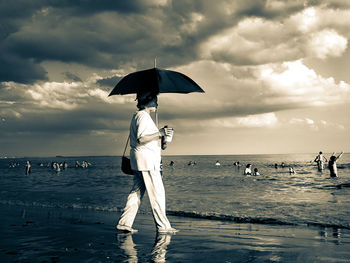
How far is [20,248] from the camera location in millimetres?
4895

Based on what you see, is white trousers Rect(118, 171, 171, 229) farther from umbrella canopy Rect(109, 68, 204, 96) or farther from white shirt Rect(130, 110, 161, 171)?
umbrella canopy Rect(109, 68, 204, 96)

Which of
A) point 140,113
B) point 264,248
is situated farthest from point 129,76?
point 264,248

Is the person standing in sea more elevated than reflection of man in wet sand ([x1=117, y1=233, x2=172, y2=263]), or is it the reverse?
the person standing in sea

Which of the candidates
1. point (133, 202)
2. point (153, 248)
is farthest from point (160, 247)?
point (133, 202)

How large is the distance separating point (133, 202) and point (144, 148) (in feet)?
3.47

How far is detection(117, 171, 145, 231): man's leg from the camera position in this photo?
574cm

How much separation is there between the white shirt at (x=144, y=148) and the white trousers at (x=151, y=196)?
0.15 metres

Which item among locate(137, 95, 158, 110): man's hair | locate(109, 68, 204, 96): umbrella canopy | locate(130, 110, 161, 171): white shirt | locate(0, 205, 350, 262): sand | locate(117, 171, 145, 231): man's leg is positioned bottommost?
locate(0, 205, 350, 262): sand

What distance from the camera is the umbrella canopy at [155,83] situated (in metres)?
5.46

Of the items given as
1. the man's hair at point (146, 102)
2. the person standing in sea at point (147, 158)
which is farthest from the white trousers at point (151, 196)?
the man's hair at point (146, 102)

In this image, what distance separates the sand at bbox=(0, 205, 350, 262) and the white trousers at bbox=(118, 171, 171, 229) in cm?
29

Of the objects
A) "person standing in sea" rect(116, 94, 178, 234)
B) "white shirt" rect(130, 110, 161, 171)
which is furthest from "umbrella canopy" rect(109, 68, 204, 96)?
"white shirt" rect(130, 110, 161, 171)

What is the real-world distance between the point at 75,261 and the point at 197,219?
4.83m

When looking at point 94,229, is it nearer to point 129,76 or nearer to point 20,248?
point 20,248
